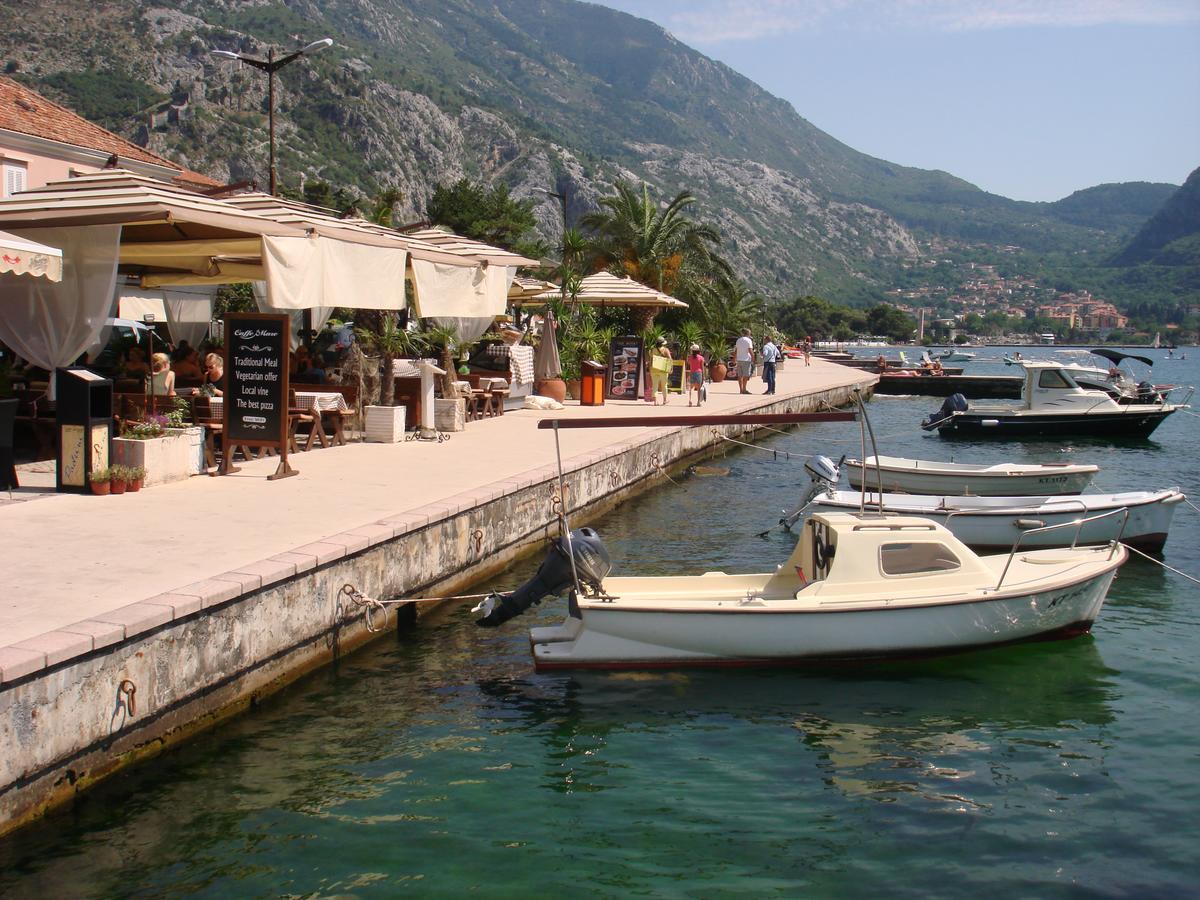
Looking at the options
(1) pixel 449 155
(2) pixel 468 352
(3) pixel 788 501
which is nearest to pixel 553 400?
(2) pixel 468 352

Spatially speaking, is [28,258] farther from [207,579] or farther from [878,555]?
[878,555]

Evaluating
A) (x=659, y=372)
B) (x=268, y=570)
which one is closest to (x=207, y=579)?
(x=268, y=570)

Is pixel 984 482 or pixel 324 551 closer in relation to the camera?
pixel 324 551

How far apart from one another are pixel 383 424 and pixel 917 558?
9.70 m

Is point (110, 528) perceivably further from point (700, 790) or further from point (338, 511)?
point (700, 790)

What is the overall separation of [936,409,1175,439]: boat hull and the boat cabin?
66.5 feet

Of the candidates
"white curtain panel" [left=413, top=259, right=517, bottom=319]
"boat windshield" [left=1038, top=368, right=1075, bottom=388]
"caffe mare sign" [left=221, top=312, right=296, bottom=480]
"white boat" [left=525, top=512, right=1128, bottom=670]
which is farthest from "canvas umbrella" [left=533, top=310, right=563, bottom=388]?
"white boat" [left=525, top=512, right=1128, bottom=670]

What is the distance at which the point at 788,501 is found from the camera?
Answer: 18.9 m

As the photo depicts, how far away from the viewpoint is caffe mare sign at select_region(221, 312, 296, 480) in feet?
42.8

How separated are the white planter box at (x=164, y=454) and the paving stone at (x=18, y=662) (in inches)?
243

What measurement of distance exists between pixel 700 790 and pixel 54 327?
355 inches

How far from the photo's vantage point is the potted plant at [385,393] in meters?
17.2

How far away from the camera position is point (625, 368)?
27375 mm

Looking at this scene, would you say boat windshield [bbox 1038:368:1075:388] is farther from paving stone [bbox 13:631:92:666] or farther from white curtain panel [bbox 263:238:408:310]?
paving stone [bbox 13:631:92:666]
